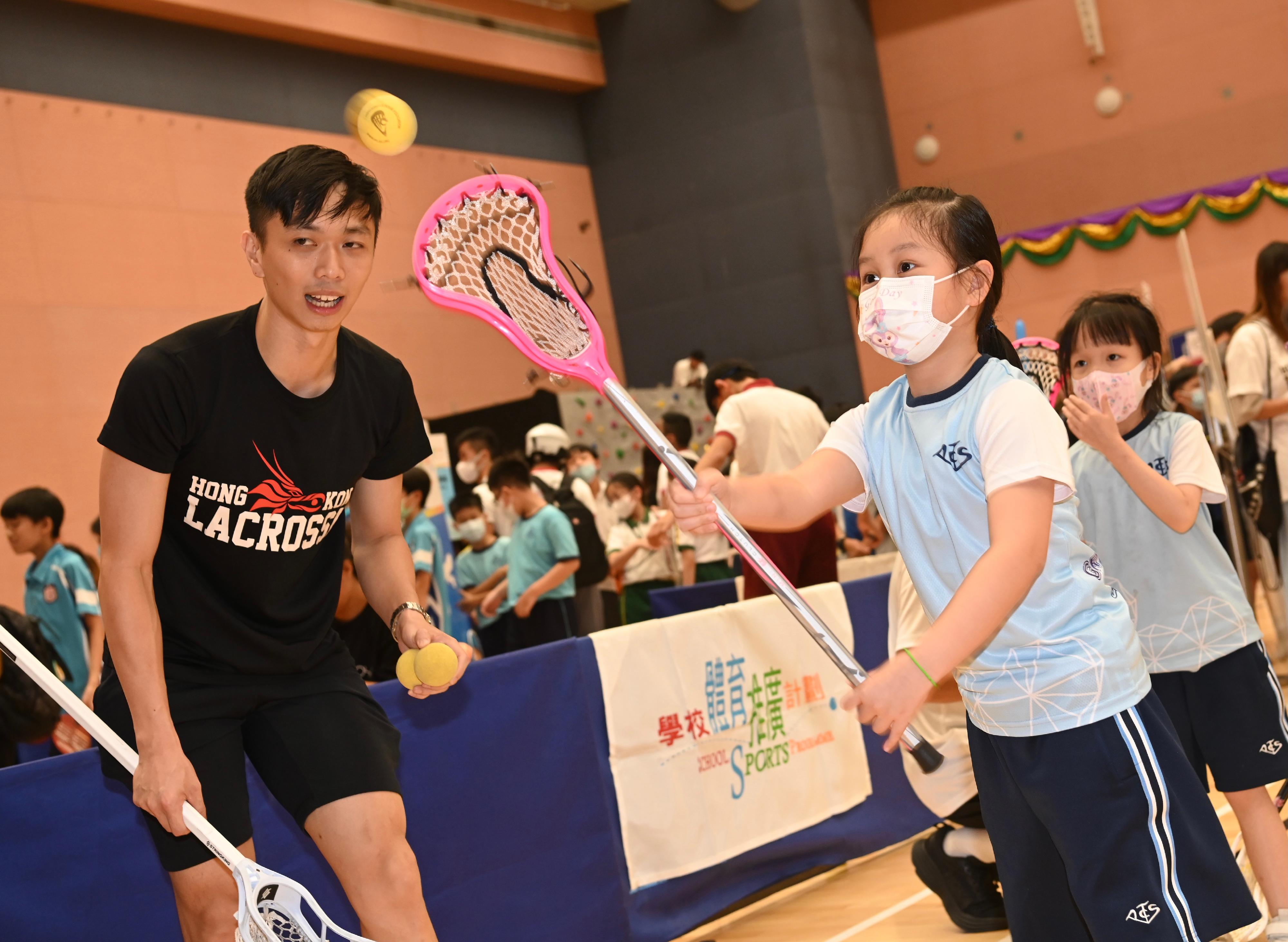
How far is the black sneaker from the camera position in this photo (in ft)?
12.0

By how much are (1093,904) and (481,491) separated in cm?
708

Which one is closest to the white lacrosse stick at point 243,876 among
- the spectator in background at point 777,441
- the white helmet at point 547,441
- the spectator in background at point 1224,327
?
the spectator in background at point 777,441

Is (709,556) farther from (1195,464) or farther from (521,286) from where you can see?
(521,286)

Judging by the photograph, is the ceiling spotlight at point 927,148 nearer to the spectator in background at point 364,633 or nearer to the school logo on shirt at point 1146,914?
the spectator in background at point 364,633

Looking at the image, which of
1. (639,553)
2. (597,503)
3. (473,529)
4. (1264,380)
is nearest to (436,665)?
(1264,380)

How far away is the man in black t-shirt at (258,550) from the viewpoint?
86.4 inches

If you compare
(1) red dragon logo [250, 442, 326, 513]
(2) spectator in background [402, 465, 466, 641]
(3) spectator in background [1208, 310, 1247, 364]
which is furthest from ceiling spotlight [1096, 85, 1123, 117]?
(1) red dragon logo [250, 442, 326, 513]

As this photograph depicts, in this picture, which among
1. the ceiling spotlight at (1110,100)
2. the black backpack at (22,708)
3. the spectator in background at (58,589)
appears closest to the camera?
the black backpack at (22,708)

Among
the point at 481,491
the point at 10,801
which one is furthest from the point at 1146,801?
the point at 481,491

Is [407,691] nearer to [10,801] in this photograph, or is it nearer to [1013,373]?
[10,801]

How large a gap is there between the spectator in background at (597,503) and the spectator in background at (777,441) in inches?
70.5

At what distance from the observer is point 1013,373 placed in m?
2.17

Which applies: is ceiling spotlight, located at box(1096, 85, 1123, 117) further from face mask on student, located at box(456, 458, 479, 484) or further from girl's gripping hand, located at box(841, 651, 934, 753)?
girl's gripping hand, located at box(841, 651, 934, 753)

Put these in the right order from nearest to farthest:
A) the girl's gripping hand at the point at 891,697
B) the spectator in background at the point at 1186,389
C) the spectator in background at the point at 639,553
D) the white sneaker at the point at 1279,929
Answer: the girl's gripping hand at the point at 891,697 → the white sneaker at the point at 1279,929 → the spectator in background at the point at 639,553 → the spectator in background at the point at 1186,389
